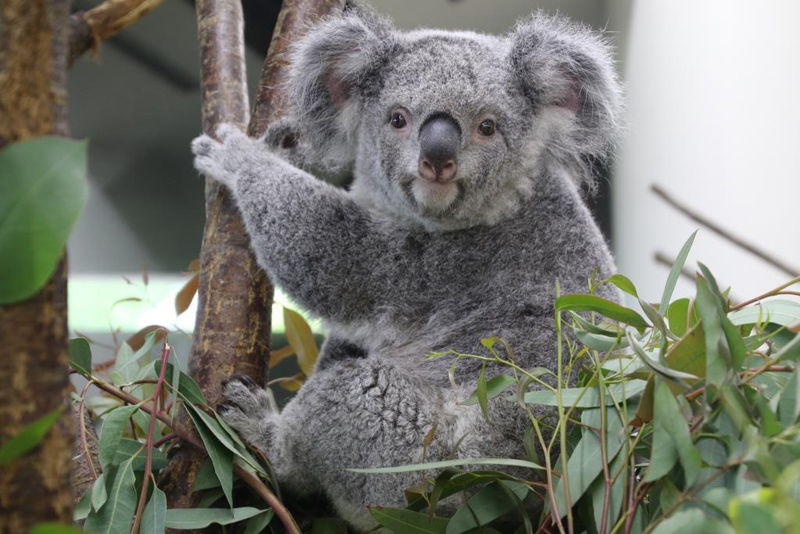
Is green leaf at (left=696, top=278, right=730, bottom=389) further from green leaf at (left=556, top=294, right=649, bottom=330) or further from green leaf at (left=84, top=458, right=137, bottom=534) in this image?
green leaf at (left=84, top=458, right=137, bottom=534)

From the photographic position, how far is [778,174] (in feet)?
9.32

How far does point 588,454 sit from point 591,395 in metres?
0.11

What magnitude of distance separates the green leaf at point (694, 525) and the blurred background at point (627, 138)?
4.07 feet

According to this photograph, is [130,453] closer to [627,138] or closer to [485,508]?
[485,508]

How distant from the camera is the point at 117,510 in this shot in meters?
1.34

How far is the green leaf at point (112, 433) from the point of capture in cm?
140

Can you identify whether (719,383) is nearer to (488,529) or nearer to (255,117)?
(488,529)

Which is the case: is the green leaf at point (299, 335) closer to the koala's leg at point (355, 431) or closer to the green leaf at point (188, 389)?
the koala's leg at point (355, 431)

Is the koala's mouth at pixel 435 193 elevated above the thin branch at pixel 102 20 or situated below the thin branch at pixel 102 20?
below

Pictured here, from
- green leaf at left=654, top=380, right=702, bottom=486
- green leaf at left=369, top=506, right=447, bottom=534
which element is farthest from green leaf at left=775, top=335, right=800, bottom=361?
green leaf at left=369, top=506, right=447, bottom=534

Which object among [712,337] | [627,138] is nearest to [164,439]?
[712,337]

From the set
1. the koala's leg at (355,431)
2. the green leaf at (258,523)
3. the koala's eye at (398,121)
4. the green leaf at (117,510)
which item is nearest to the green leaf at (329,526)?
the koala's leg at (355,431)

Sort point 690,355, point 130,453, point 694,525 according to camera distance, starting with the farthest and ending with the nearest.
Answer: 1. point 130,453
2. point 690,355
3. point 694,525

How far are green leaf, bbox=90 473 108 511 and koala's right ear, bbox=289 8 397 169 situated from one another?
1146 millimetres
